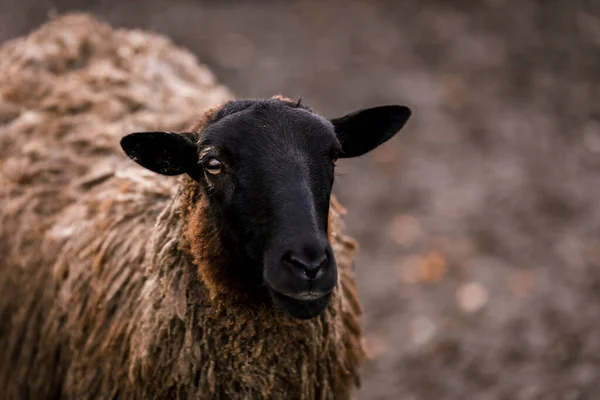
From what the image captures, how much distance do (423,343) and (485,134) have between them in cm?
386

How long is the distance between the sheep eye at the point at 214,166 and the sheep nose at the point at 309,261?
22.2 inches

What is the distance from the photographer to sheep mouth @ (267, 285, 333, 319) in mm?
2918

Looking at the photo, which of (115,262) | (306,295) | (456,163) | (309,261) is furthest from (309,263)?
(456,163)

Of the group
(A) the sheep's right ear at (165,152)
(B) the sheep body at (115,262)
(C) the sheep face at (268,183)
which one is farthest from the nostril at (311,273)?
(A) the sheep's right ear at (165,152)

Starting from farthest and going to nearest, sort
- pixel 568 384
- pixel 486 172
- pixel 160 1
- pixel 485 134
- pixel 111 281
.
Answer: pixel 160 1 < pixel 485 134 < pixel 486 172 < pixel 568 384 < pixel 111 281

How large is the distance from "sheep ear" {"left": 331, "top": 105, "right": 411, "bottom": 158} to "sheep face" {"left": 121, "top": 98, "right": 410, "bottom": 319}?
0.18 meters

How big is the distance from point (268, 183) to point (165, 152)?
1.95 feet

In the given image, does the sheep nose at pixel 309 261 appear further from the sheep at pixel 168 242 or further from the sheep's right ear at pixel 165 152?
the sheep's right ear at pixel 165 152

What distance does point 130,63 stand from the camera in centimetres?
533

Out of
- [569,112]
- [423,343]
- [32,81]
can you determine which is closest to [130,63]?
[32,81]

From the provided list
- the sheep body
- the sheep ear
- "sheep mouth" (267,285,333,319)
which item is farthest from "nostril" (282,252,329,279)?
the sheep ear

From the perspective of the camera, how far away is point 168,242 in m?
3.57

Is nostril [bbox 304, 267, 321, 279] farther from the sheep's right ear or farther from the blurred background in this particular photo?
the blurred background

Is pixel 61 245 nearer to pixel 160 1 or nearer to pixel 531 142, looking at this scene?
pixel 531 142
